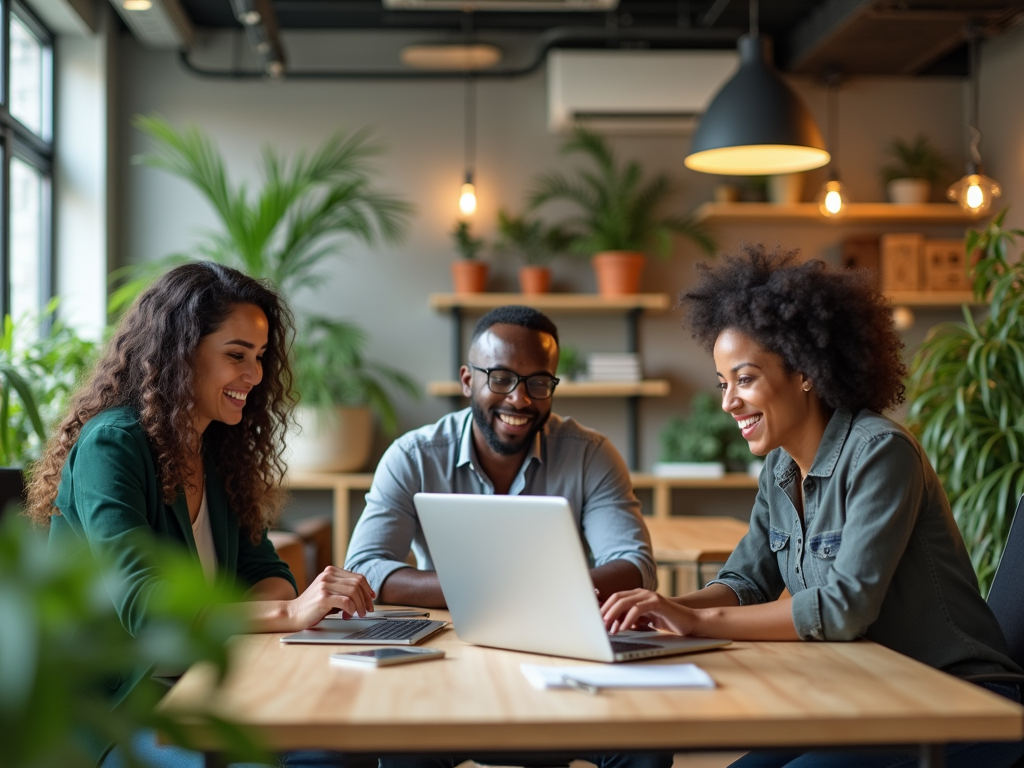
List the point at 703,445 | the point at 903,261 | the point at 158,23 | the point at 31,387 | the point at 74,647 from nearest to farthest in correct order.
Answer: the point at 74,647 → the point at 31,387 → the point at 158,23 → the point at 703,445 → the point at 903,261

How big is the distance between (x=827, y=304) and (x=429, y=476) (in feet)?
3.16

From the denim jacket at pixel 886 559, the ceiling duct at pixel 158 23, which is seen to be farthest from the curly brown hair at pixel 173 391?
the ceiling duct at pixel 158 23

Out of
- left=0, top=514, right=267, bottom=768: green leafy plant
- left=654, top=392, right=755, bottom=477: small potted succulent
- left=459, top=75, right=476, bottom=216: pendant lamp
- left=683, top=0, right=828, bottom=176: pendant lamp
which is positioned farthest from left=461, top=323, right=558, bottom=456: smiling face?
left=459, top=75, right=476, bottom=216: pendant lamp

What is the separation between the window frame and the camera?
428 cm

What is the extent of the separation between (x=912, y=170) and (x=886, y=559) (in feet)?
14.2

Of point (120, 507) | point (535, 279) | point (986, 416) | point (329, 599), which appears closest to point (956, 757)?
point (329, 599)

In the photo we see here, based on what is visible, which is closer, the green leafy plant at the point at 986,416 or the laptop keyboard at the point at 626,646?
the laptop keyboard at the point at 626,646

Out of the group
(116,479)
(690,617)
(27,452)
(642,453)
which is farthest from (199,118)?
(690,617)

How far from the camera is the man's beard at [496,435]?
2.34 metres

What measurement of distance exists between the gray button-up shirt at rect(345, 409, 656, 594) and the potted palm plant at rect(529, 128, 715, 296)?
9.63 feet

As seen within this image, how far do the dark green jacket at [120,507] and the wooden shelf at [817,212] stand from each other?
3770 millimetres

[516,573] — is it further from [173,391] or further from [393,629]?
[173,391]

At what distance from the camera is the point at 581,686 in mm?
1258

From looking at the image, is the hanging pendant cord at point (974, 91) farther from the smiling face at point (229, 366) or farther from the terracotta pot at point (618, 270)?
the smiling face at point (229, 366)
